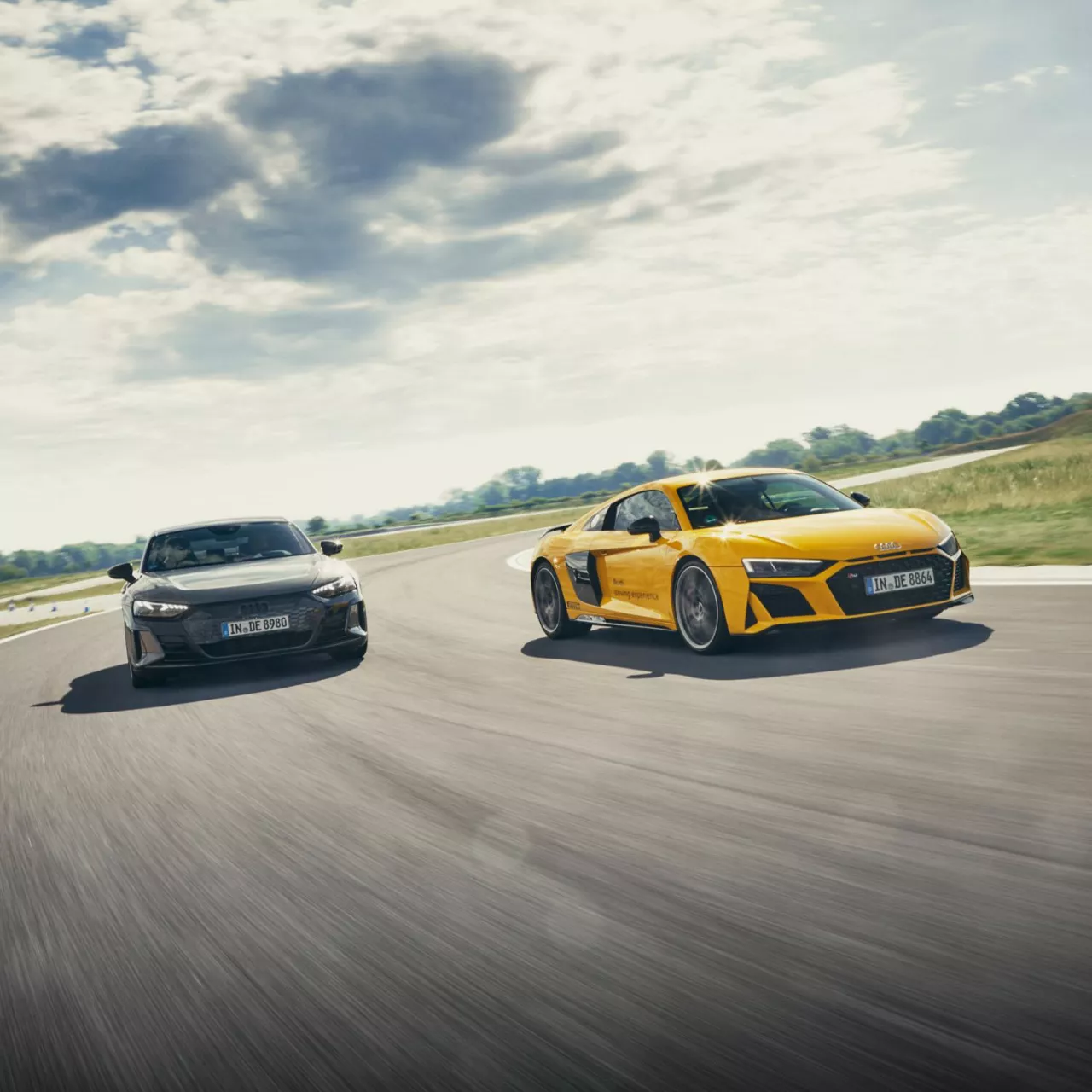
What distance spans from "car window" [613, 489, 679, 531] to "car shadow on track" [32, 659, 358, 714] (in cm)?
266

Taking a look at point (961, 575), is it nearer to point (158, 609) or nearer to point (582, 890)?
point (582, 890)

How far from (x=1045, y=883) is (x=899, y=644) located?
5034 millimetres

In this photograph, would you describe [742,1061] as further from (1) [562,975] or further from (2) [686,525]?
(2) [686,525]

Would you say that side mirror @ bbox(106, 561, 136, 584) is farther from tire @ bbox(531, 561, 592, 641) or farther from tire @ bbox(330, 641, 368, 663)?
tire @ bbox(531, 561, 592, 641)

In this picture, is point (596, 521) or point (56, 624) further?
point (56, 624)

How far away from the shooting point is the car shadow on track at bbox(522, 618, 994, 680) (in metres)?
7.80

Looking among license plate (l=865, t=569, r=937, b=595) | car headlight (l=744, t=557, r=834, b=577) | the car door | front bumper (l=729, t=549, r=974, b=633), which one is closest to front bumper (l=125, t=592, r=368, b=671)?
the car door

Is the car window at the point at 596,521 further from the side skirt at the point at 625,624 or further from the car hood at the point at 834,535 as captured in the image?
the car hood at the point at 834,535

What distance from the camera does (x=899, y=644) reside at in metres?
8.24

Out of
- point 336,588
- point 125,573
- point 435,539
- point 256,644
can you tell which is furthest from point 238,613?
point 435,539

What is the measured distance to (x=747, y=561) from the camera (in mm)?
8094

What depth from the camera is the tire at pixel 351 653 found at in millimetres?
10211

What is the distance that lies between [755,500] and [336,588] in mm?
3667

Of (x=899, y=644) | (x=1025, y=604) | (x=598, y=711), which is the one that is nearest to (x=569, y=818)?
(x=598, y=711)
